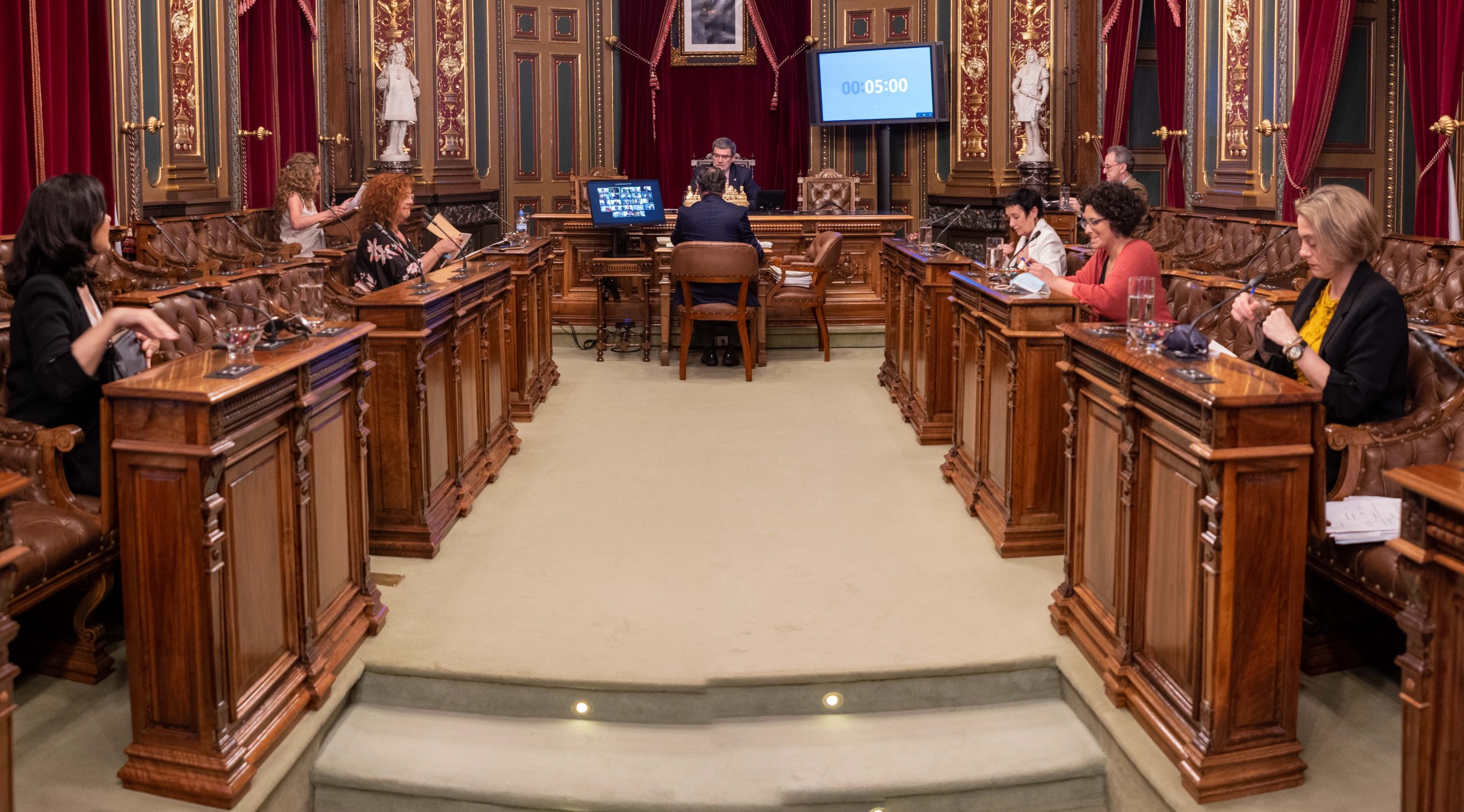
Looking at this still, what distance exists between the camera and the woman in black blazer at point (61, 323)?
3.13 metres

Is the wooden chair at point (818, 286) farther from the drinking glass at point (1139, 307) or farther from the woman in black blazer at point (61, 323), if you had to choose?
the woman in black blazer at point (61, 323)

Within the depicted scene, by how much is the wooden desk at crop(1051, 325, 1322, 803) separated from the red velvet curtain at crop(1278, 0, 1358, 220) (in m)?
5.08

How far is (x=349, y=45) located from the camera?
36.6 feet

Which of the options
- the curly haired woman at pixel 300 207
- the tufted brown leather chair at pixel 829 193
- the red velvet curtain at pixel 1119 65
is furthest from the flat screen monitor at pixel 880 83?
the curly haired woman at pixel 300 207

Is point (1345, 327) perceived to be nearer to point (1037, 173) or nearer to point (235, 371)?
point (235, 371)

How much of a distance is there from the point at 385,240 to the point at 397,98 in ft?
20.9

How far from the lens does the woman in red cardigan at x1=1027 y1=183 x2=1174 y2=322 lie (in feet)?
14.0

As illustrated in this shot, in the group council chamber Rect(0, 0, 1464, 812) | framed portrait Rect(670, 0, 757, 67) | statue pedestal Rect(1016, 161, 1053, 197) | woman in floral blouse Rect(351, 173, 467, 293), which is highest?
framed portrait Rect(670, 0, 757, 67)

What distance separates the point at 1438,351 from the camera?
3.33 meters

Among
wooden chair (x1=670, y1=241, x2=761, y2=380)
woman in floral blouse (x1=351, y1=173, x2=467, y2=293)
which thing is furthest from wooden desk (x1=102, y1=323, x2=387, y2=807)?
wooden chair (x1=670, y1=241, x2=761, y2=380)

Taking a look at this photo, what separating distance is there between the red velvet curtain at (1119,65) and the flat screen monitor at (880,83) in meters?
1.57

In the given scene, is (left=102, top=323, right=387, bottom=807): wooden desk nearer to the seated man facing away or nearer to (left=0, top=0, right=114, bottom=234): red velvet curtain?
(left=0, top=0, right=114, bottom=234): red velvet curtain

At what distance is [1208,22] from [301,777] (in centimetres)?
773

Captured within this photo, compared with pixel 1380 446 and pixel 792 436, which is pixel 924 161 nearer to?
pixel 792 436
